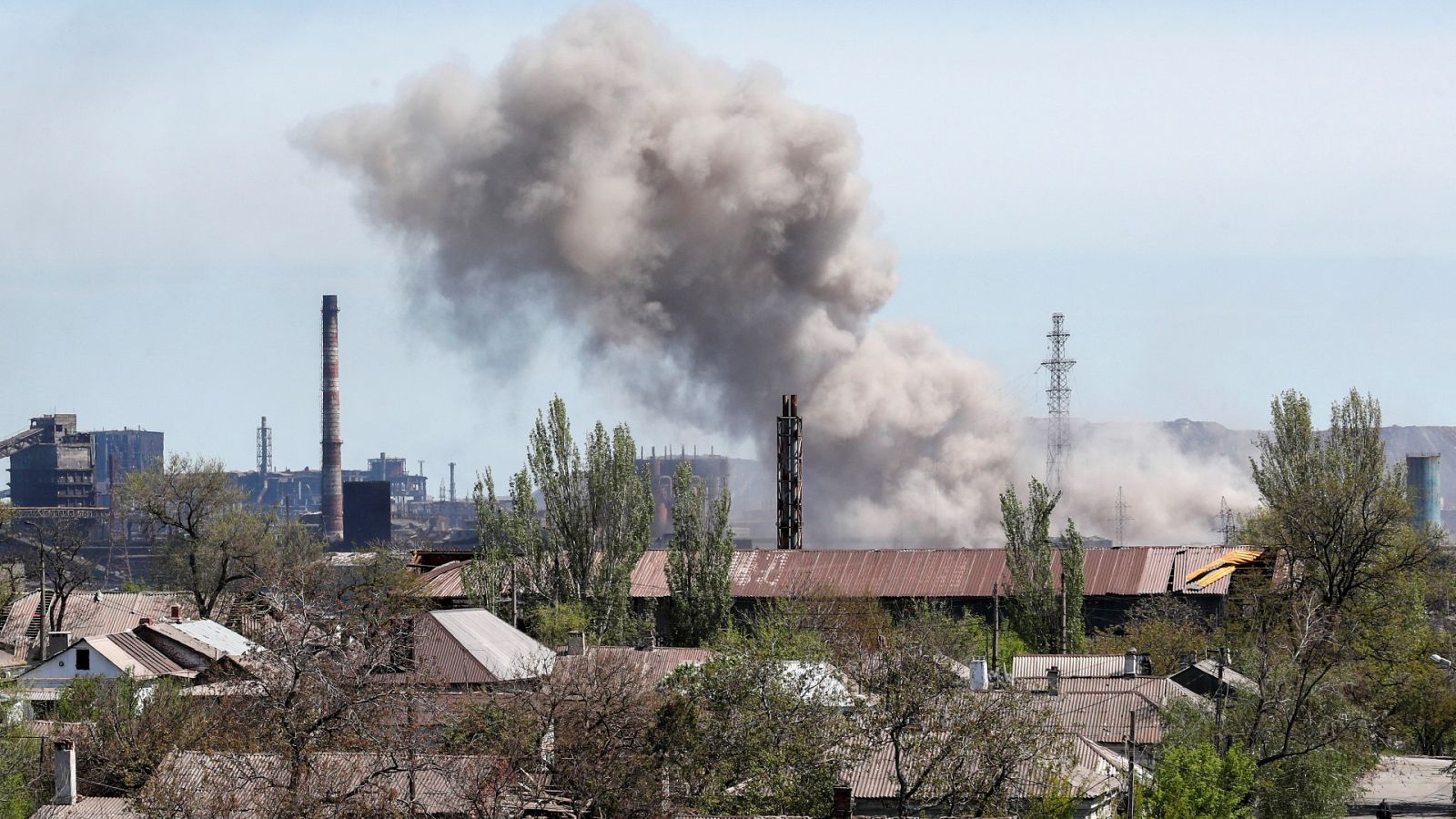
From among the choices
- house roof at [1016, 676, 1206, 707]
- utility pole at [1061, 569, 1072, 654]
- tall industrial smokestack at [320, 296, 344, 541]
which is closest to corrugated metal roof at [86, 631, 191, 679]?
house roof at [1016, 676, 1206, 707]

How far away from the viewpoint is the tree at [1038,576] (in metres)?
47.8

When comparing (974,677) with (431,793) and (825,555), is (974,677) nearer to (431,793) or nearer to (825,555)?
(431,793)

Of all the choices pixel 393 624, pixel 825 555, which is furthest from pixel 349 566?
pixel 393 624

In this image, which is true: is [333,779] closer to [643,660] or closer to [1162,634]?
[643,660]

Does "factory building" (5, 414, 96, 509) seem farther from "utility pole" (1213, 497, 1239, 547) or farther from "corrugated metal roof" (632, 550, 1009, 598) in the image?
"corrugated metal roof" (632, 550, 1009, 598)

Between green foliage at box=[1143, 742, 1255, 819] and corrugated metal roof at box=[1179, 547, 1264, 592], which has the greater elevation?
corrugated metal roof at box=[1179, 547, 1264, 592]

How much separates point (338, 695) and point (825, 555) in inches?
1454

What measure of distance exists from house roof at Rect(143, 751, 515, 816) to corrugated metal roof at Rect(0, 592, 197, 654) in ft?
109

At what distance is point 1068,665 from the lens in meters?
38.4

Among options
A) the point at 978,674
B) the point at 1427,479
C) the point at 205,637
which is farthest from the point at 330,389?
the point at 978,674

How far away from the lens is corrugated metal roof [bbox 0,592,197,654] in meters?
55.8

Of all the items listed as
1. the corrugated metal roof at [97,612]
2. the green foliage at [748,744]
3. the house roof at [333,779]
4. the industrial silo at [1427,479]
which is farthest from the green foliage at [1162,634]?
the industrial silo at [1427,479]

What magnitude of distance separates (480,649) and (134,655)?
897 centimetres

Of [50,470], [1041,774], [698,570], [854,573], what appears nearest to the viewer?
[1041,774]
